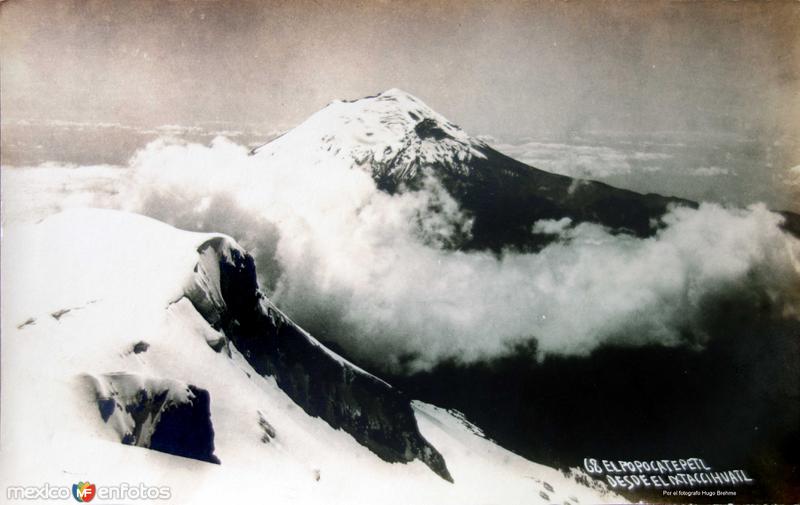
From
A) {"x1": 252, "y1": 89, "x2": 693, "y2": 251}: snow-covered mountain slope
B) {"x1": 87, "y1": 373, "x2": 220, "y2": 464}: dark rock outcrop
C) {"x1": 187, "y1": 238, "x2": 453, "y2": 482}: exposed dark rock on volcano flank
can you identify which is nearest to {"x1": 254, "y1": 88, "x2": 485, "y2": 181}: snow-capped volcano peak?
{"x1": 252, "y1": 89, "x2": 693, "y2": 251}: snow-covered mountain slope

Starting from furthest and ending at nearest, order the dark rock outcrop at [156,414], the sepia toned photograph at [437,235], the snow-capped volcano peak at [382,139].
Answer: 1. the snow-capped volcano peak at [382,139]
2. the sepia toned photograph at [437,235]
3. the dark rock outcrop at [156,414]

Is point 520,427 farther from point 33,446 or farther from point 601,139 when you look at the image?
point 33,446

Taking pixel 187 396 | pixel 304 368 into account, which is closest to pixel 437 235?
pixel 304 368

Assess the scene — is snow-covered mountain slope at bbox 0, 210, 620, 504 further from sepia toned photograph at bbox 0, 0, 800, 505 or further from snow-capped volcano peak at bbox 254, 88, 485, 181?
snow-capped volcano peak at bbox 254, 88, 485, 181

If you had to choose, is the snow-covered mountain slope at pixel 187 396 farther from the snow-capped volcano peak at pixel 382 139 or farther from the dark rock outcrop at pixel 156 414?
the snow-capped volcano peak at pixel 382 139

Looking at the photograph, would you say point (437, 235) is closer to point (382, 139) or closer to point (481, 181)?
point (481, 181)

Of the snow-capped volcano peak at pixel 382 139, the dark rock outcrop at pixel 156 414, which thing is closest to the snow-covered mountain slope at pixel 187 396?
the dark rock outcrop at pixel 156 414
